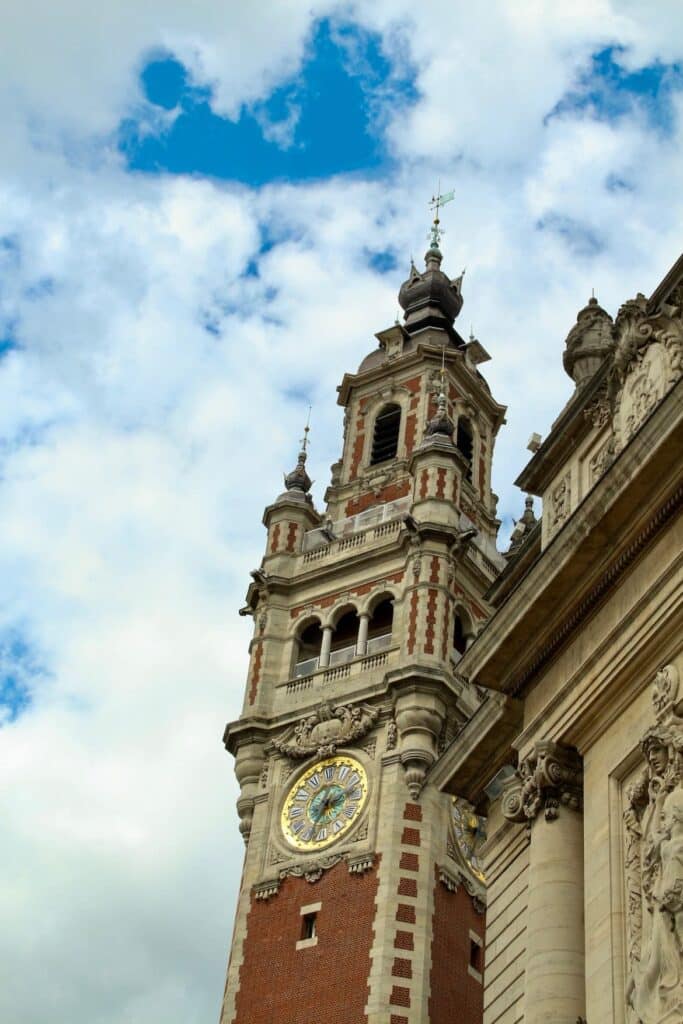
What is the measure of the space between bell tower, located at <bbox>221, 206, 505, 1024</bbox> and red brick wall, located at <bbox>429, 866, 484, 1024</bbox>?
41mm

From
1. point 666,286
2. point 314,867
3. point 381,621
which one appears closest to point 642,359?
point 666,286

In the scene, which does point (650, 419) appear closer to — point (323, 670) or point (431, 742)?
point (431, 742)

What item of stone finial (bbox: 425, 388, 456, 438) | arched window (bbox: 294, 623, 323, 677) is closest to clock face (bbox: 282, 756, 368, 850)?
arched window (bbox: 294, 623, 323, 677)

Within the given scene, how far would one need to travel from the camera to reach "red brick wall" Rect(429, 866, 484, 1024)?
3678cm

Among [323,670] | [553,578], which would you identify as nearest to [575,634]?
[553,578]

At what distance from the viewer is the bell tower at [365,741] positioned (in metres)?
37.6

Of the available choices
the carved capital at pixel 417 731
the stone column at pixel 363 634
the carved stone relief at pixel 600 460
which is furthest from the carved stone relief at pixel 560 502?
the stone column at pixel 363 634

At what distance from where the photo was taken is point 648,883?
1574cm

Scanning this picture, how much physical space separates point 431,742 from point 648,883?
24.7 metres

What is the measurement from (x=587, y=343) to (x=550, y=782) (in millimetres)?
6488

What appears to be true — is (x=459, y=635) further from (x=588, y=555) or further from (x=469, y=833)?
(x=588, y=555)

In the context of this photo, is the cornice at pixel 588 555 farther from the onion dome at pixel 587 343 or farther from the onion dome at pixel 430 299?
the onion dome at pixel 430 299

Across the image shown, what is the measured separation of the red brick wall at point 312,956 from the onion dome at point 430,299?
24.8 metres

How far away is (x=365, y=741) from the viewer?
136 ft
